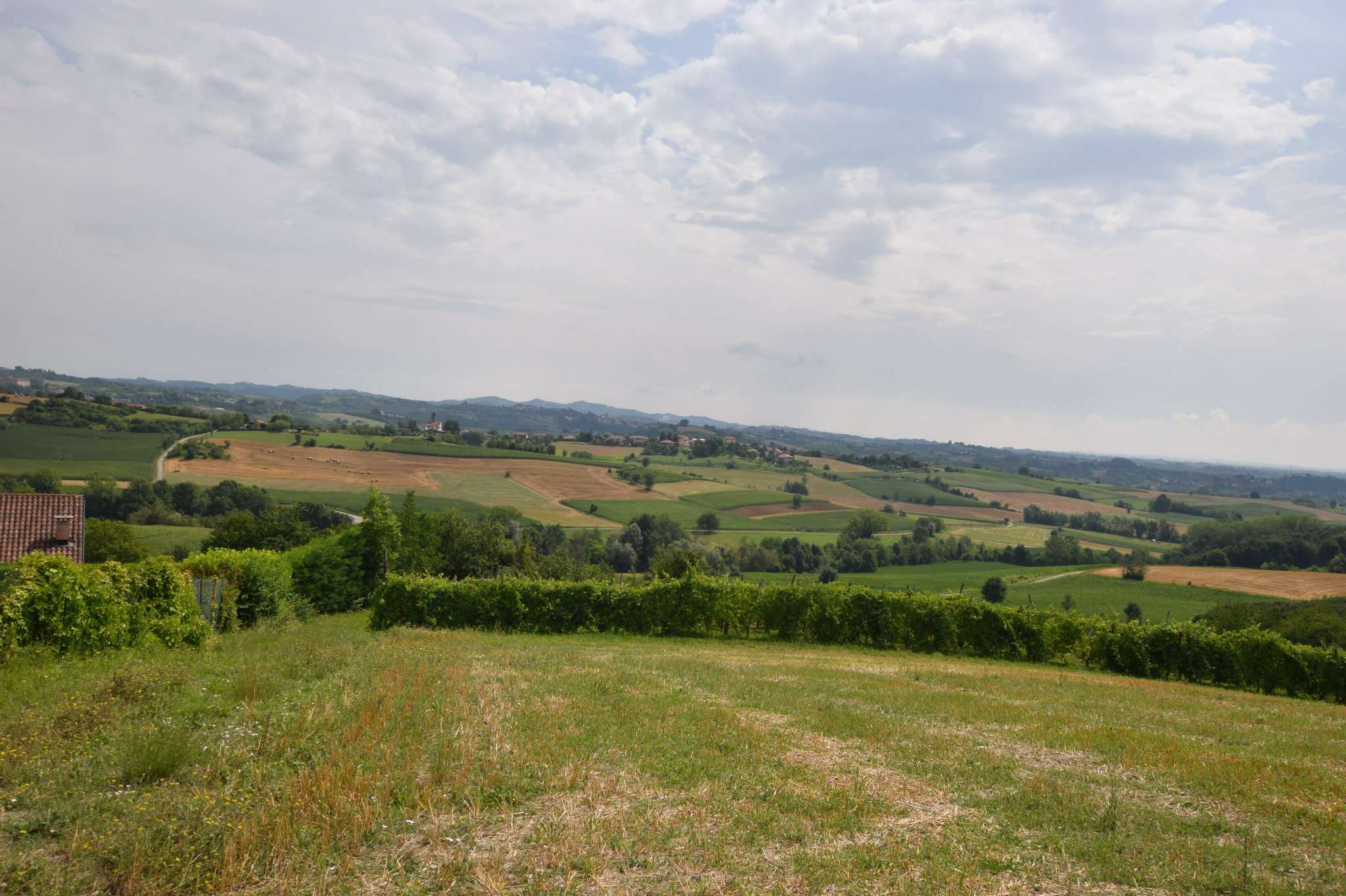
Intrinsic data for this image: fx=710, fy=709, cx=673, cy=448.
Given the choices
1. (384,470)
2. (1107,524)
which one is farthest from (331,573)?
(1107,524)

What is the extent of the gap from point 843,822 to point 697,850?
1.78 m

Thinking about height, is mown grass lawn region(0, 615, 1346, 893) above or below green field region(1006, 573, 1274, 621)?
above

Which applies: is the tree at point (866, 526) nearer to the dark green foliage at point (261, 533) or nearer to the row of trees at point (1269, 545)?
the row of trees at point (1269, 545)

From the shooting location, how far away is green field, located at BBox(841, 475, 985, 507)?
387 ft

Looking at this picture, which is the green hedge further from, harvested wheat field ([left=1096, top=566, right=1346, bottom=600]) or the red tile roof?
harvested wheat field ([left=1096, top=566, right=1346, bottom=600])

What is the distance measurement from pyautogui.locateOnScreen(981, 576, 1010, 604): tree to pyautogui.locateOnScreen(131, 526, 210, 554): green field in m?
59.3

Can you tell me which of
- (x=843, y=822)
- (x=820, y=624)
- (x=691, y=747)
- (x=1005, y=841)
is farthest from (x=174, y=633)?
(x=820, y=624)

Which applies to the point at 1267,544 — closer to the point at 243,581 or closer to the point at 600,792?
the point at 600,792

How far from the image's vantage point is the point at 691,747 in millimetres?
10125

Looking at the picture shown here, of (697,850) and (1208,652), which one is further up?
(697,850)

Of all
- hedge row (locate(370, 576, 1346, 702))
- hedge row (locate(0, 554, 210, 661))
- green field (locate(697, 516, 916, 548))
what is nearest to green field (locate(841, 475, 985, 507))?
green field (locate(697, 516, 916, 548))

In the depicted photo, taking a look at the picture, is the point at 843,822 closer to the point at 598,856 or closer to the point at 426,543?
the point at 598,856

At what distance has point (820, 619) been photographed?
100ft

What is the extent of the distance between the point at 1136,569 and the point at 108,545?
263 ft
